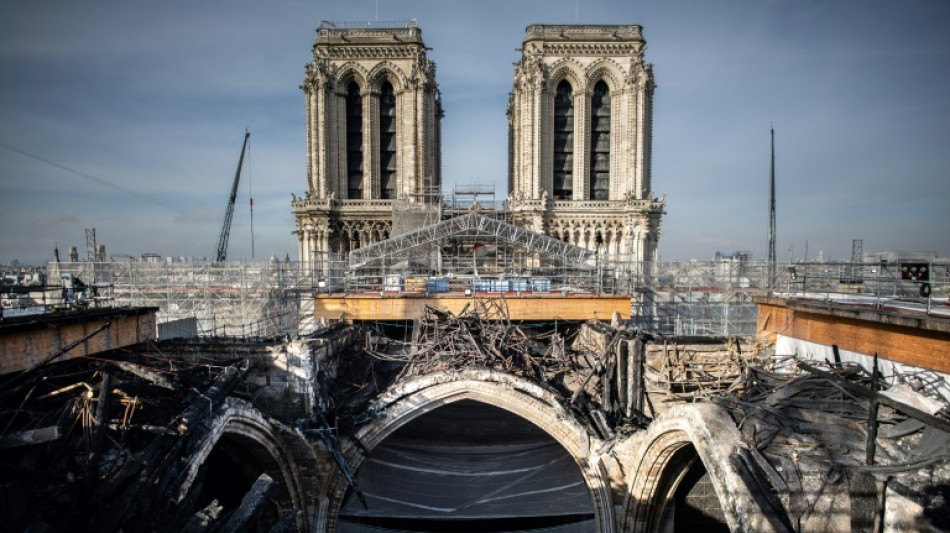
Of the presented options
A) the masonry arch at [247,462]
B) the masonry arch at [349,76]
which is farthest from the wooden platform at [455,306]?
the masonry arch at [349,76]

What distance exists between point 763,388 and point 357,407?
822cm

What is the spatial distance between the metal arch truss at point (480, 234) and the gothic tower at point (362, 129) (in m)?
7.95

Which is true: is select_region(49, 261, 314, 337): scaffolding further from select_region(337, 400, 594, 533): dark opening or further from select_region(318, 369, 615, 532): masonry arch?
select_region(318, 369, 615, 532): masonry arch

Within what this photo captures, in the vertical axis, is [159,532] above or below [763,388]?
below

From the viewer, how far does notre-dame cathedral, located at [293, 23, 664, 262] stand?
1110 inches

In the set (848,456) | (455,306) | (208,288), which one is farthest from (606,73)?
(848,456)

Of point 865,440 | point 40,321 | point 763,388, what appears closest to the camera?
point 865,440

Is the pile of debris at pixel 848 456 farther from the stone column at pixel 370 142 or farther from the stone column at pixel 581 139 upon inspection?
the stone column at pixel 370 142

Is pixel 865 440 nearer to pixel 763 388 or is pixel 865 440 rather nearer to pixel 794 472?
pixel 794 472

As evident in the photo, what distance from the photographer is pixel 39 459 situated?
18.3 ft

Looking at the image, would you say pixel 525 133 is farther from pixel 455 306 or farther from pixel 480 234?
pixel 455 306

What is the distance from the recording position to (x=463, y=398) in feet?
35.2

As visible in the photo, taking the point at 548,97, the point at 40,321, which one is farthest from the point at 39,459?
the point at 548,97

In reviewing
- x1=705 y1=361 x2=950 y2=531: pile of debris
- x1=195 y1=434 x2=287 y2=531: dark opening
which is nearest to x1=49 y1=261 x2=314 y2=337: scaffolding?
x1=195 y1=434 x2=287 y2=531: dark opening
